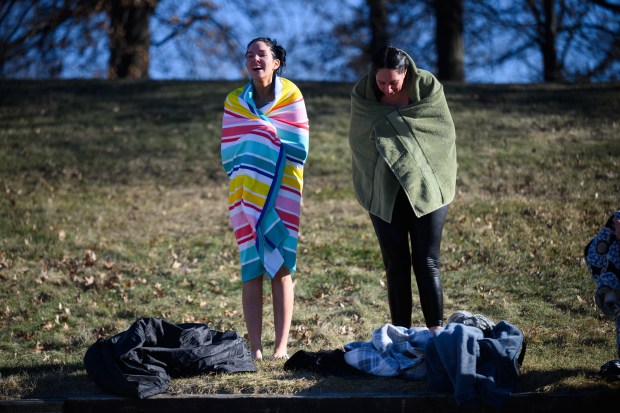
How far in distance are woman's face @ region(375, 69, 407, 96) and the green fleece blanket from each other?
126 mm

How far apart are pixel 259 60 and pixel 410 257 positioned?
72.5 inches

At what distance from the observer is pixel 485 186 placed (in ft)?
37.0

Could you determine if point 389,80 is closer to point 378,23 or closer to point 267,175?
point 267,175

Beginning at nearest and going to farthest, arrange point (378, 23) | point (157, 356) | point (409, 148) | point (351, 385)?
1. point (351, 385)
2. point (157, 356)
3. point (409, 148)
4. point (378, 23)

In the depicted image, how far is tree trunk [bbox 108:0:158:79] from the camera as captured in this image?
19.9m

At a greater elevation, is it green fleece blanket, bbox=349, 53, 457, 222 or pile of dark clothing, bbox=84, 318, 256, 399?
green fleece blanket, bbox=349, 53, 457, 222

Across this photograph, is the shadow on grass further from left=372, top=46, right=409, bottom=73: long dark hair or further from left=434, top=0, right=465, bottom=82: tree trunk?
left=434, top=0, right=465, bottom=82: tree trunk

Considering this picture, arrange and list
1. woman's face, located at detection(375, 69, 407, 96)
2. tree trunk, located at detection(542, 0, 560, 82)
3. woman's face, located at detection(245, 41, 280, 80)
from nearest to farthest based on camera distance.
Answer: woman's face, located at detection(375, 69, 407, 96), woman's face, located at detection(245, 41, 280, 80), tree trunk, located at detection(542, 0, 560, 82)

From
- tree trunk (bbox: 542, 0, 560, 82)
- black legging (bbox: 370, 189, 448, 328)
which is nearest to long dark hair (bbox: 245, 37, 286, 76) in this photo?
black legging (bbox: 370, 189, 448, 328)

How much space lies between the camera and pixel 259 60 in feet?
18.5

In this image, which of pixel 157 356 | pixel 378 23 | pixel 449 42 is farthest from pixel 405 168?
pixel 378 23

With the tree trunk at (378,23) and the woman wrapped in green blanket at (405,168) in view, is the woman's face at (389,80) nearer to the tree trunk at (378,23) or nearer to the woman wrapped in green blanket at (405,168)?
the woman wrapped in green blanket at (405,168)

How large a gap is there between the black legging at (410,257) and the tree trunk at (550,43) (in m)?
16.3

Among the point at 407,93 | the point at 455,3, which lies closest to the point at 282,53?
the point at 407,93
